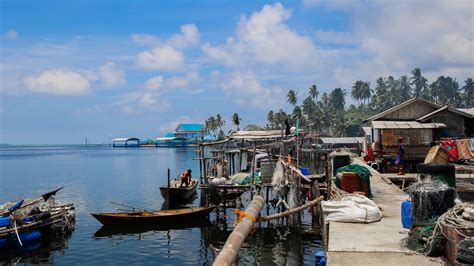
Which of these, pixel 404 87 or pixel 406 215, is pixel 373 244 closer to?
pixel 406 215

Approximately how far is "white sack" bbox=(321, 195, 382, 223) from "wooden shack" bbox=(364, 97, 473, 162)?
13823 mm

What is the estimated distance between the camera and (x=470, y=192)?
18422 millimetres

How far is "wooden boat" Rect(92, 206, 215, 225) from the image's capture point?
2339cm

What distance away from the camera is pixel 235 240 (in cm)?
437

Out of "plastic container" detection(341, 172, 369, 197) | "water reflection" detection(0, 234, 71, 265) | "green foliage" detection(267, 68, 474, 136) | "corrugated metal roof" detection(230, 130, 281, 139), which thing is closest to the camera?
"plastic container" detection(341, 172, 369, 197)

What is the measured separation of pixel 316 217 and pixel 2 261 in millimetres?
16018

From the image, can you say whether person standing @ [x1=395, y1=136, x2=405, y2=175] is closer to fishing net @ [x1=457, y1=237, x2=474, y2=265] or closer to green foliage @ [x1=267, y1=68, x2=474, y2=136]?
fishing net @ [x1=457, y1=237, x2=474, y2=265]

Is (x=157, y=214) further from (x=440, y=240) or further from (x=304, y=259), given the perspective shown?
(x=440, y=240)

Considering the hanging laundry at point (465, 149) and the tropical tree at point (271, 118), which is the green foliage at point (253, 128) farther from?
the hanging laundry at point (465, 149)

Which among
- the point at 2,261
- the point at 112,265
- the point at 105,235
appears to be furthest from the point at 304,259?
the point at 2,261

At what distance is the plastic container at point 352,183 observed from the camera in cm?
1460

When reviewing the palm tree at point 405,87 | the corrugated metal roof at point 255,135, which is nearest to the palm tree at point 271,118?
the palm tree at point 405,87

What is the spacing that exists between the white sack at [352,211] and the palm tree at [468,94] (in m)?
108

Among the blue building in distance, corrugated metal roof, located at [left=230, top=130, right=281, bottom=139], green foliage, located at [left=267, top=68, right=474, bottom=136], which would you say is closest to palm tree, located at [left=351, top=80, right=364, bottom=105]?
green foliage, located at [left=267, top=68, right=474, bottom=136]
